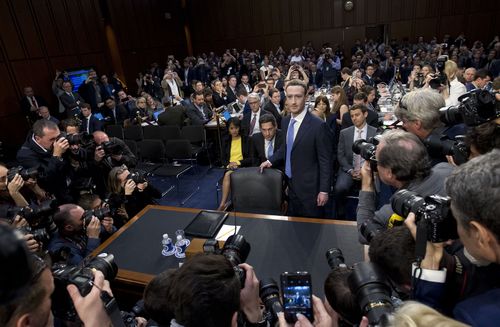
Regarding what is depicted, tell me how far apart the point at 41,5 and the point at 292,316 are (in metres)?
11.4

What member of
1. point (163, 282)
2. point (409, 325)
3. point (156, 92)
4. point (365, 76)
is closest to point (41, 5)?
point (156, 92)

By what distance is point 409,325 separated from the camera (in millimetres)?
690

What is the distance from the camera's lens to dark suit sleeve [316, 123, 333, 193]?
292cm

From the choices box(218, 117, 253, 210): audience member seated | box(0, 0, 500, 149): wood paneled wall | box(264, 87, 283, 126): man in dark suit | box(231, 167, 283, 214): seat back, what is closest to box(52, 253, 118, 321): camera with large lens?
box(231, 167, 283, 214): seat back

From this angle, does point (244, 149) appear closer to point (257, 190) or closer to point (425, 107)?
Answer: point (257, 190)

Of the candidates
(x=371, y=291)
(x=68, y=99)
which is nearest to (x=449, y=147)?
(x=371, y=291)

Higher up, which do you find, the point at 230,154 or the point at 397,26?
the point at 397,26

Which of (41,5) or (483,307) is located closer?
(483,307)

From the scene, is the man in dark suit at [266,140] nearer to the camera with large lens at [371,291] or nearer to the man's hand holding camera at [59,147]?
the man's hand holding camera at [59,147]

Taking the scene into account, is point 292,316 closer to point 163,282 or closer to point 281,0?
point 163,282

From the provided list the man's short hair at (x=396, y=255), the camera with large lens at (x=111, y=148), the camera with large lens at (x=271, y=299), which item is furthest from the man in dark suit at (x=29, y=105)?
the man's short hair at (x=396, y=255)

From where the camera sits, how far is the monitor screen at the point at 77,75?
33.1 feet

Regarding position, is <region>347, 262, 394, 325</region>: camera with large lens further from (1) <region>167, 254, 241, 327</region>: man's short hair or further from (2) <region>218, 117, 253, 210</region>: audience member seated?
(2) <region>218, 117, 253, 210</region>: audience member seated

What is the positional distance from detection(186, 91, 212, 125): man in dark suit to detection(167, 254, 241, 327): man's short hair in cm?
534
